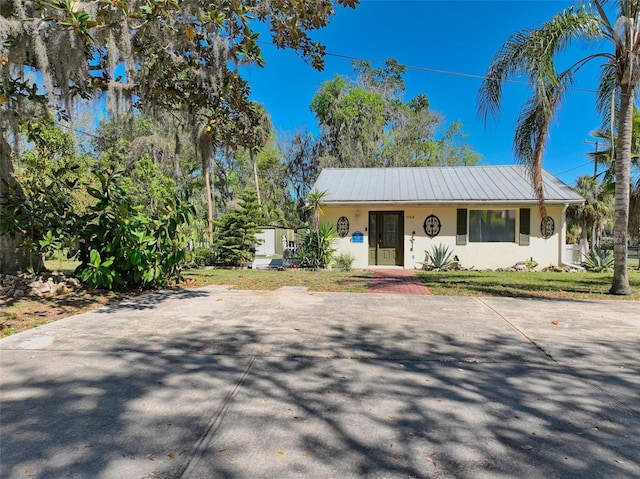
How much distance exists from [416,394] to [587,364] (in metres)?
2.02

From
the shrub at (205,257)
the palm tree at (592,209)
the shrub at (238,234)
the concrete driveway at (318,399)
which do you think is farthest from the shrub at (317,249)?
the palm tree at (592,209)

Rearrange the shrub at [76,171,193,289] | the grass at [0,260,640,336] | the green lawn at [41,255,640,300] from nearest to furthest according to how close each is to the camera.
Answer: the grass at [0,260,640,336] → the shrub at [76,171,193,289] → the green lawn at [41,255,640,300]

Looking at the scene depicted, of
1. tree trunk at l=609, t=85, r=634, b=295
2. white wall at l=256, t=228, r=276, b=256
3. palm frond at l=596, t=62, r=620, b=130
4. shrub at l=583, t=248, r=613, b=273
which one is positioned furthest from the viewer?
white wall at l=256, t=228, r=276, b=256

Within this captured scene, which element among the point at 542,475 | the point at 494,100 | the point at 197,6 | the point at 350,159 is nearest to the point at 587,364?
the point at 542,475

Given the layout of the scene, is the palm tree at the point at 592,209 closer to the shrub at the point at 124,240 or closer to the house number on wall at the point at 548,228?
the house number on wall at the point at 548,228

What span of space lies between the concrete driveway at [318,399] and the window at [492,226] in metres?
9.29

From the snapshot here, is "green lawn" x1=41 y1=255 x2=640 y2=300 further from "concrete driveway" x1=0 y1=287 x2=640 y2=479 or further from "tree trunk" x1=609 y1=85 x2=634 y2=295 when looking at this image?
"concrete driveway" x1=0 y1=287 x2=640 y2=479

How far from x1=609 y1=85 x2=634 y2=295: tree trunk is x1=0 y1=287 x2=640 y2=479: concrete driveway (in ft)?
10.8

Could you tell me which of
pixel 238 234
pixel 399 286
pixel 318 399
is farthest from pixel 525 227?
pixel 318 399

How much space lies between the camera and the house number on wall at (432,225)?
48.6ft

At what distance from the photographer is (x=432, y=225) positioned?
14.9m

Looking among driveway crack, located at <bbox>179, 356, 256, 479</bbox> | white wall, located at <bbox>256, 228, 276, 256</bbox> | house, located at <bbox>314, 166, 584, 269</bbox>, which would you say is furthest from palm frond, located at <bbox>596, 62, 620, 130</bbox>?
white wall, located at <bbox>256, 228, 276, 256</bbox>

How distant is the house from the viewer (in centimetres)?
1437

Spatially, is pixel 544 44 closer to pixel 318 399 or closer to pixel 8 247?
pixel 318 399
